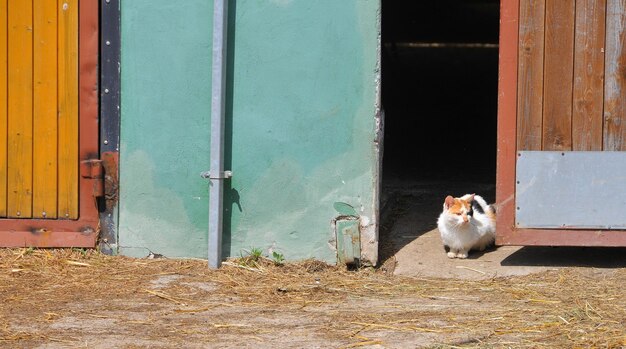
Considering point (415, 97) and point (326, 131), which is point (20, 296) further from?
point (415, 97)

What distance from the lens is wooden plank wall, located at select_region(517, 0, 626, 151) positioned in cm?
626

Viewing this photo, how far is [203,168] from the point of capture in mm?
6641

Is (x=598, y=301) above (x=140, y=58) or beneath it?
beneath

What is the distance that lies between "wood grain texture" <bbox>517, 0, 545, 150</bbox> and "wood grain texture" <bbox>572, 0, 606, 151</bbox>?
225 millimetres

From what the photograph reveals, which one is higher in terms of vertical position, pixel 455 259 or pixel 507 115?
pixel 507 115

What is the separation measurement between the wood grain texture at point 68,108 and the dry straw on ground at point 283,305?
14.9 inches

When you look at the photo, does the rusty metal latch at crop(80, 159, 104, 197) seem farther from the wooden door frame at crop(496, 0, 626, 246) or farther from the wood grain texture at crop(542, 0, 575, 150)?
the wood grain texture at crop(542, 0, 575, 150)

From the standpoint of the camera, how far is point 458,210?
6.77 m

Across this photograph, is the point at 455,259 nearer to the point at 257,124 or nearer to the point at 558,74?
the point at 558,74

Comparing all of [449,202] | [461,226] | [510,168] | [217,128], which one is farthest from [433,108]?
[217,128]

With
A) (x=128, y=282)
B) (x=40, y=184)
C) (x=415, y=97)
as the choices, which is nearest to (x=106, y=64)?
(x=40, y=184)

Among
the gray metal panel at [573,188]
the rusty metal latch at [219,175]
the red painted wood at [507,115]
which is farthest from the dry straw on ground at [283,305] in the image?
the rusty metal latch at [219,175]

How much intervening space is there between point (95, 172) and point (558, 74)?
3125mm

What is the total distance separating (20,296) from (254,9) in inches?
93.3
